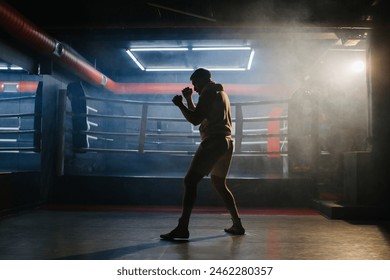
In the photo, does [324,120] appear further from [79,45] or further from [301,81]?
[79,45]

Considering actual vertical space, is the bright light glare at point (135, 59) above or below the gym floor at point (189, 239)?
above

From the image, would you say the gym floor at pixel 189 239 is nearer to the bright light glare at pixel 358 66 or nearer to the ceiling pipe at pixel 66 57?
the ceiling pipe at pixel 66 57

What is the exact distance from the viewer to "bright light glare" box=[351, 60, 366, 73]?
9.90 metres

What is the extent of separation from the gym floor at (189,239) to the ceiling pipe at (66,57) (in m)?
2.41

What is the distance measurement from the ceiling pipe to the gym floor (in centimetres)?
241

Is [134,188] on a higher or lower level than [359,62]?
lower

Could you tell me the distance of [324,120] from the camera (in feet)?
32.4

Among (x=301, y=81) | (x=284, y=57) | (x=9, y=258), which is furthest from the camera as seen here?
(x=301, y=81)

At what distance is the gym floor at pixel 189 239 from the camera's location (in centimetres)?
279

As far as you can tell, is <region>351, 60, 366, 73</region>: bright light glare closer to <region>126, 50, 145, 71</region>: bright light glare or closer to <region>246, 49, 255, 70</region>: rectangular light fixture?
<region>246, 49, 255, 70</region>: rectangular light fixture

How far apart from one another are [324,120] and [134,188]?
5949 millimetres

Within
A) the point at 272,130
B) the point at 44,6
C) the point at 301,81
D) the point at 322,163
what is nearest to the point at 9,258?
the point at 44,6

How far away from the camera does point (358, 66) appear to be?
9953 mm

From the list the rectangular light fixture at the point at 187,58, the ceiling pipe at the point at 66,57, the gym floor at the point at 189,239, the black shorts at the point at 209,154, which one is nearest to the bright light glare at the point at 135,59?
the rectangular light fixture at the point at 187,58
